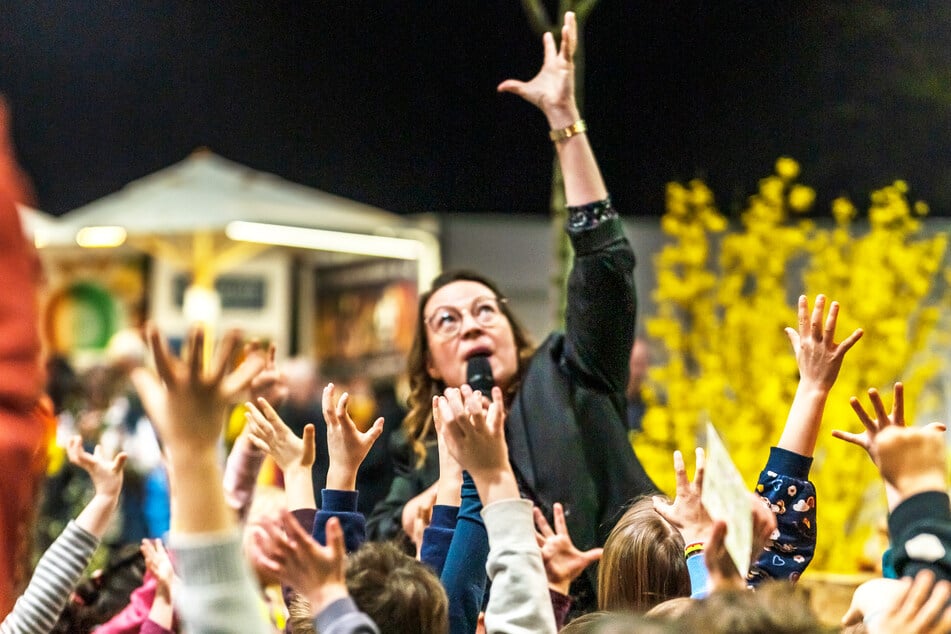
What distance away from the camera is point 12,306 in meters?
0.94

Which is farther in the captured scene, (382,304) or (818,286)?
(382,304)

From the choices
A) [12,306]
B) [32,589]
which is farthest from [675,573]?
[12,306]

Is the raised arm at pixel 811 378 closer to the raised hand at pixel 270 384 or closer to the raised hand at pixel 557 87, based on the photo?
the raised hand at pixel 557 87

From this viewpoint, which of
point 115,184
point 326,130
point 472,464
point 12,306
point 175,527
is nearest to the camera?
point 12,306

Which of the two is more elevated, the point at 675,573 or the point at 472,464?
the point at 472,464

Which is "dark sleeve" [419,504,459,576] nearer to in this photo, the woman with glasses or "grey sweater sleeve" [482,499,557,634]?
the woman with glasses

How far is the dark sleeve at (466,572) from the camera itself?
73.3 inches

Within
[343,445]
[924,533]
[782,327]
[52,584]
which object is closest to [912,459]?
[924,533]

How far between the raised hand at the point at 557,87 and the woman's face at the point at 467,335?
1.73ft

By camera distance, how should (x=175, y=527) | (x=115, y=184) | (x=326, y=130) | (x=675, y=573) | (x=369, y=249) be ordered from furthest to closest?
(x=369, y=249) → (x=115, y=184) → (x=326, y=130) → (x=675, y=573) → (x=175, y=527)

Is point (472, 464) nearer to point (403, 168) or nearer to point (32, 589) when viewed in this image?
point (32, 589)

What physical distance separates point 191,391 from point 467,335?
1487 mm

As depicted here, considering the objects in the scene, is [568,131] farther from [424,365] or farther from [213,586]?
[213,586]

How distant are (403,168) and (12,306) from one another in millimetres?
3553
